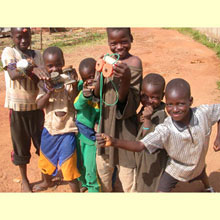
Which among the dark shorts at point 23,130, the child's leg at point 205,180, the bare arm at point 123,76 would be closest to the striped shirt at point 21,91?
the dark shorts at point 23,130

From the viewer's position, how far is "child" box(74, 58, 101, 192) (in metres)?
2.40

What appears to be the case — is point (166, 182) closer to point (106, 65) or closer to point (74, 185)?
point (74, 185)

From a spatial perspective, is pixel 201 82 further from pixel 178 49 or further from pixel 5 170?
pixel 5 170

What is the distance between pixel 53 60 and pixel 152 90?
37.3 inches

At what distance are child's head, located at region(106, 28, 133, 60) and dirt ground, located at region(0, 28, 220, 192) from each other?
6.00 ft

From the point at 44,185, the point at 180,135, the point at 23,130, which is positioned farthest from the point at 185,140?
the point at 44,185

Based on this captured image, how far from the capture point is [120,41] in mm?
2113

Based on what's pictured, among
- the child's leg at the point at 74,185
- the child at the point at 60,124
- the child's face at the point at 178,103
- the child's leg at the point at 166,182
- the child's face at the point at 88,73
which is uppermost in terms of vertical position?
the child's face at the point at 88,73

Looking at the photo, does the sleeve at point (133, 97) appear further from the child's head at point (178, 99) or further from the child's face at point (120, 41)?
the child's head at point (178, 99)

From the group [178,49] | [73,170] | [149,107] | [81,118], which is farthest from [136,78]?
[178,49]

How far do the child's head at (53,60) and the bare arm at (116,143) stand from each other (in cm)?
87

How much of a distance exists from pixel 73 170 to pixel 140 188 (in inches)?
27.1

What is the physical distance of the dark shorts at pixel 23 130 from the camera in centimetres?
291

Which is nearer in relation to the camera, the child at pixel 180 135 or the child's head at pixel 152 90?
the child at pixel 180 135
